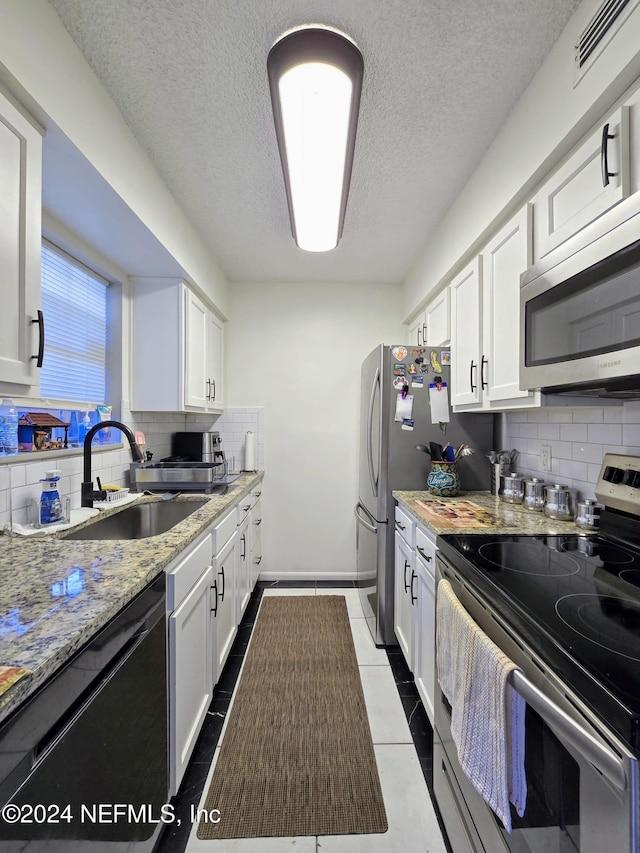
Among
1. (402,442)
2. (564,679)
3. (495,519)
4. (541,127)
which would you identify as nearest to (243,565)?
(402,442)

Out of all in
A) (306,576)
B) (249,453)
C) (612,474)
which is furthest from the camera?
(306,576)

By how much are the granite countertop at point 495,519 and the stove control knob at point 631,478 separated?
0.26 metres

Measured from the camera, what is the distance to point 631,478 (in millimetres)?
1308

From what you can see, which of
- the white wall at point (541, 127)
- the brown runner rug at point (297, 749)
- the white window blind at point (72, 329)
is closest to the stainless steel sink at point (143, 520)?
the white window blind at point (72, 329)

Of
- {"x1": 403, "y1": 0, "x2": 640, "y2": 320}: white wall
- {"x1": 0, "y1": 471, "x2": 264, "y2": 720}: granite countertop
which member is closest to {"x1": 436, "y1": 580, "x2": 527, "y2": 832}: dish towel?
{"x1": 0, "y1": 471, "x2": 264, "y2": 720}: granite countertop

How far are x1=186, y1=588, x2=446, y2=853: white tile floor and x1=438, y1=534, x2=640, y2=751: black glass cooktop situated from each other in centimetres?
88

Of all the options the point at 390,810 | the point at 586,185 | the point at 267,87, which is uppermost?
the point at 267,87

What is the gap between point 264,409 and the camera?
3.31 metres

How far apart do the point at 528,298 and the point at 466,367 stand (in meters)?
0.72

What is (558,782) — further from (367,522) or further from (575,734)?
(367,522)

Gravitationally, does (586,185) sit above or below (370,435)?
above

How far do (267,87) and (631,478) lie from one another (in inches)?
74.5

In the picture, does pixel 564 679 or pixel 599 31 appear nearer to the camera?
pixel 564 679

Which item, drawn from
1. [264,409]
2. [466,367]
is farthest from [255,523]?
[466,367]
